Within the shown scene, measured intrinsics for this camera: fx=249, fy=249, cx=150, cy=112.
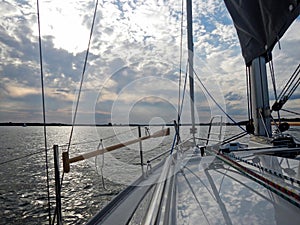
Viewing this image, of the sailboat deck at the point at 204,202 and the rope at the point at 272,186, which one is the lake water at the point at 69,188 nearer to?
the sailboat deck at the point at 204,202

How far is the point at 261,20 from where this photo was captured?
2039 millimetres

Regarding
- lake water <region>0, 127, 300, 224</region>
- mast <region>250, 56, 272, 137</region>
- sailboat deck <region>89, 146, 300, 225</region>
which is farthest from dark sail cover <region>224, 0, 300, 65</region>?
lake water <region>0, 127, 300, 224</region>

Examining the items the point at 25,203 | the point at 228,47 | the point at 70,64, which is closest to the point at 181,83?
the point at 228,47

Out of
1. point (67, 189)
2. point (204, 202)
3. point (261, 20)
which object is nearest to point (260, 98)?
point (261, 20)

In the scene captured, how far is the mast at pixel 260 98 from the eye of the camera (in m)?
2.48

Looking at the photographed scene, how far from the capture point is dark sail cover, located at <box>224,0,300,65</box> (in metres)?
1.59

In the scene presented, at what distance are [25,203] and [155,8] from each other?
4.60 m

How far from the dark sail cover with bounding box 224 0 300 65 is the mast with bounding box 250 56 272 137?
0.12 m

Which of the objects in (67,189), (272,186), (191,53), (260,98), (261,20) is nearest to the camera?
(272,186)

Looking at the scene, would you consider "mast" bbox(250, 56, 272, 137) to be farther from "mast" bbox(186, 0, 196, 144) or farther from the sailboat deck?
the sailboat deck

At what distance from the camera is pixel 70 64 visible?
1.91 meters

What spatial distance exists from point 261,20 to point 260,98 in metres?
0.83

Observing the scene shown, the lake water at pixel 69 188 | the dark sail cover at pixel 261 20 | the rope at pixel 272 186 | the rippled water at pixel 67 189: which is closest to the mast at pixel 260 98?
Answer: the dark sail cover at pixel 261 20

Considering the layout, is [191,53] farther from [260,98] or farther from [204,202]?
[204,202]
